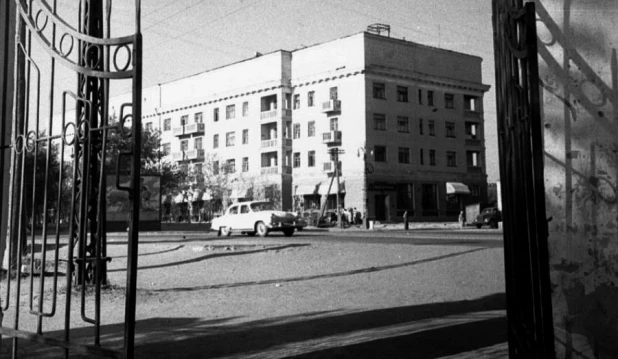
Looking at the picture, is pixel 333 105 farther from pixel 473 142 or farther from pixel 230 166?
pixel 473 142

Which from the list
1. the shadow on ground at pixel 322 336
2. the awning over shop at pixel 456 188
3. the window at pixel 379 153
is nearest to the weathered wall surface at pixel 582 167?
the shadow on ground at pixel 322 336

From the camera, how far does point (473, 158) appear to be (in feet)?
208

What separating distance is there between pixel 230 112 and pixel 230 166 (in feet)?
18.9

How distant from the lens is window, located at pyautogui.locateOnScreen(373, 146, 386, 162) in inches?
2198

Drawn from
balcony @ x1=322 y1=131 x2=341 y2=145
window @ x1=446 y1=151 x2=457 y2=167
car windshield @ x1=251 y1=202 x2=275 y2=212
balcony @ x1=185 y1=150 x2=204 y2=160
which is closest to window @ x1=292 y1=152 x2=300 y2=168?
balcony @ x1=322 y1=131 x2=341 y2=145

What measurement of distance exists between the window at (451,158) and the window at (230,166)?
71.0ft

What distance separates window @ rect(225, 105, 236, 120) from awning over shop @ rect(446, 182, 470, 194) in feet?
75.4

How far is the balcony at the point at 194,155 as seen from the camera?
69.3 m

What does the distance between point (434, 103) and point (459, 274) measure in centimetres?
4933

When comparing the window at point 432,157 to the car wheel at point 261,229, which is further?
the window at point 432,157

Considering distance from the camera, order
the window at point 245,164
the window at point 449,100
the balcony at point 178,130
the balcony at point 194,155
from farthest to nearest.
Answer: the balcony at point 178,130, the balcony at point 194,155, the window at point 245,164, the window at point 449,100

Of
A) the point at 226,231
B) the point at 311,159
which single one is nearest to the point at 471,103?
the point at 311,159

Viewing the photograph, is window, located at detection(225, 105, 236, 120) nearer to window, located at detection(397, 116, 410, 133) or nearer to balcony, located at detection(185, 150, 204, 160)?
balcony, located at detection(185, 150, 204, 160)

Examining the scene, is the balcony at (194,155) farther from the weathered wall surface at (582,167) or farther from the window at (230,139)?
the weathered wall surface at (582,167)
